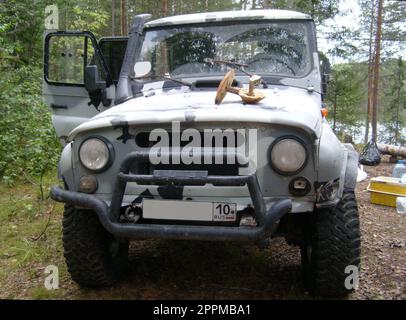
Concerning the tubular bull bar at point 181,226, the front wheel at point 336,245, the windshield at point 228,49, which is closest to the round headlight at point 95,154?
the tubular bull bar at point 181,226

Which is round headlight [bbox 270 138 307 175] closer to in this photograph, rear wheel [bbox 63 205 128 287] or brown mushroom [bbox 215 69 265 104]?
brown mushroom [bbox 215 69 265 104]

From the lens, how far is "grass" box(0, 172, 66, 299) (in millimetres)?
3432

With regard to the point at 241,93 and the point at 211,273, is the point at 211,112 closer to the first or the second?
the point at 241,93

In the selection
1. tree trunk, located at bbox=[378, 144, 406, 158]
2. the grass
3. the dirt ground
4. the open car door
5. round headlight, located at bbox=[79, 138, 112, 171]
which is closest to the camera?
round headlight, located at bbox=[79, 138, 112, 171]

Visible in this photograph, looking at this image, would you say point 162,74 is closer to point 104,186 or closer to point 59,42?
point 59,42

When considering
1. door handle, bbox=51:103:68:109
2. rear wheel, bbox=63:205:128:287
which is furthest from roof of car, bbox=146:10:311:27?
rear wheel, bbox=63:205:128:287

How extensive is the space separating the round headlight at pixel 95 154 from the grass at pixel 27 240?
1173 millimetres

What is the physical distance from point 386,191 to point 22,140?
18.3 feet

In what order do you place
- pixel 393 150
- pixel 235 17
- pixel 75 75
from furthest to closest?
pixel 393 150 → pixel 75 75 → pixel 235 17

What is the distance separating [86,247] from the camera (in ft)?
10.00

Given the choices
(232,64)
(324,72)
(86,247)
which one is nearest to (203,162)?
(86,247)

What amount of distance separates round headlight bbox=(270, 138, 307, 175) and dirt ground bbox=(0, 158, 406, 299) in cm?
109

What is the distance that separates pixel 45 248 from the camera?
412 centimetres

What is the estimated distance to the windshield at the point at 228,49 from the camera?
12.5 feet
